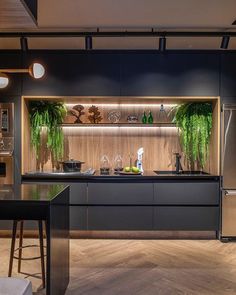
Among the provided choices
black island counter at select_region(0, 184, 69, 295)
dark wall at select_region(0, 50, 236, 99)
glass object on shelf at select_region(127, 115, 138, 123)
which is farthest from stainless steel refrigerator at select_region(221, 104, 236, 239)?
black island counter at select_region(0, 184, 69, 295)

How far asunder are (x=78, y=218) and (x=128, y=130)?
154 centimetres

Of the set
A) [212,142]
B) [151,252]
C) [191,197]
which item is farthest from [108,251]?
[212,142]

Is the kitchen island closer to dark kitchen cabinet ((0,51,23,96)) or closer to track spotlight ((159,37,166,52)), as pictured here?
dark kitchen cabinet ((0,51,23,96))

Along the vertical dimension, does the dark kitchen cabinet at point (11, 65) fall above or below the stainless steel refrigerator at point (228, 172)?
above

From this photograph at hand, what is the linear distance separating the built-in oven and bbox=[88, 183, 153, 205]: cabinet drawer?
1.12 metres

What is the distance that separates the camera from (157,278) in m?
3.16

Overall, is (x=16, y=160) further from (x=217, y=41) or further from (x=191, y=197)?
(x=217, y=41)

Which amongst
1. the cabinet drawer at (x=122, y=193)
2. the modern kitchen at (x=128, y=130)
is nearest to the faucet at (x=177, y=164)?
the modern kitchen at (x=128, y=130)

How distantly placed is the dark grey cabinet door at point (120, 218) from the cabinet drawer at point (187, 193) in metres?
0.25

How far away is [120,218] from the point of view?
4.39 meters

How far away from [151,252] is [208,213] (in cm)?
100

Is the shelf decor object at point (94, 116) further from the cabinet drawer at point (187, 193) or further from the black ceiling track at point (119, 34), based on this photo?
the cabinet drawer at point (187, 193)

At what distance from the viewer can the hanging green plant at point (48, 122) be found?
4758mm

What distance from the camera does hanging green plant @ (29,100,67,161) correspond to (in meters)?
4.76
